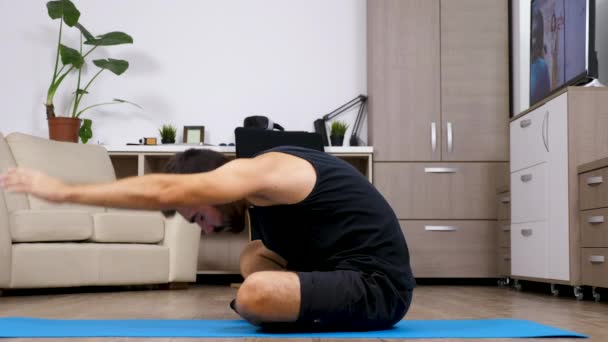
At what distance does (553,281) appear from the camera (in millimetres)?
4301

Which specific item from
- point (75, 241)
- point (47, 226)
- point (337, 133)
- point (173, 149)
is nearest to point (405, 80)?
point (337, 133)

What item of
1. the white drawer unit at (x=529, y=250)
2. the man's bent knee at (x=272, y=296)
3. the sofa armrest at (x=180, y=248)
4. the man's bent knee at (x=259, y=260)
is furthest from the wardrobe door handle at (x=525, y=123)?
the man's bent knee at (x=272, y=296)

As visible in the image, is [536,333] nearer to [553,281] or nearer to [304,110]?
[553,281]

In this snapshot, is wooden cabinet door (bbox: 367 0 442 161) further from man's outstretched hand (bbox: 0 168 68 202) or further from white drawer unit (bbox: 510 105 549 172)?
man's outstretched hand (bbox: 0 168 68 202)

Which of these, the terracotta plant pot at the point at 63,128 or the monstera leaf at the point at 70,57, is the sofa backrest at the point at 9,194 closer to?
the terracotta plant pot at the point at 63,128

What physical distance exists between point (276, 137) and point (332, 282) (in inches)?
102

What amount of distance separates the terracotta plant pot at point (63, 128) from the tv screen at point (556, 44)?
305 cm

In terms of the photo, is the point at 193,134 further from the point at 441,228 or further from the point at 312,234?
the point at 312,234

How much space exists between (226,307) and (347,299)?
54.1 inches

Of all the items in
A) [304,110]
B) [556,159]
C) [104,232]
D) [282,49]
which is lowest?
[104,232]

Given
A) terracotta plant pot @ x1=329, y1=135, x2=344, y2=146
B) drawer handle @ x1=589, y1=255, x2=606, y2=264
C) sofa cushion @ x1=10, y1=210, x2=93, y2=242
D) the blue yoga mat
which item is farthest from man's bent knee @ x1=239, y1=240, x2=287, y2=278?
terracotta plant pot @ x1=329, y1=135, x2=344, y2=146

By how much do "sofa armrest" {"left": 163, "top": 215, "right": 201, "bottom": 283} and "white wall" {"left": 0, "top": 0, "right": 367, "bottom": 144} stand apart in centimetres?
138

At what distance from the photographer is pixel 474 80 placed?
5637 millimetres

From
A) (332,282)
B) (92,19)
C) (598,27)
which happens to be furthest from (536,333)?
(92,19)
